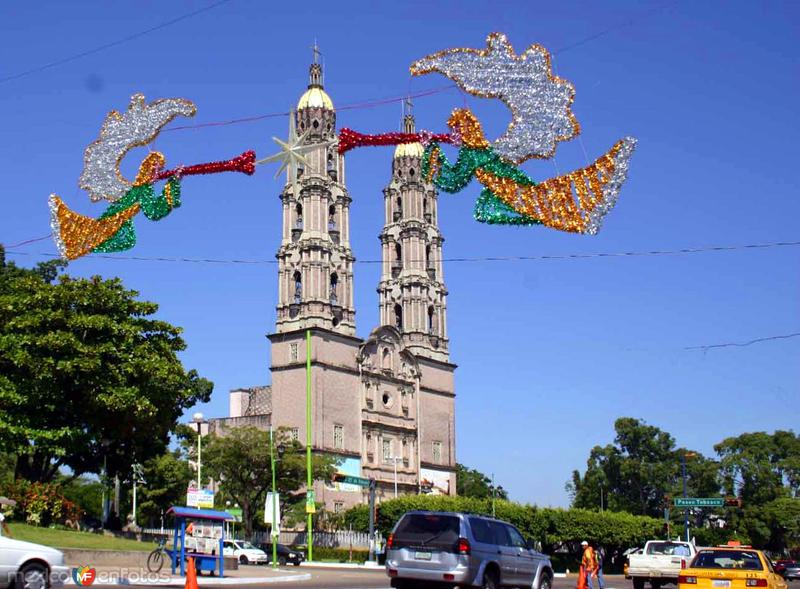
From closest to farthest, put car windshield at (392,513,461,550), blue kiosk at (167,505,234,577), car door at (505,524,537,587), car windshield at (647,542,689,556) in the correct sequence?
car windshield at (392,513,461,550) < car door at (505,524,537,587) < blue kiosk at (167,505,234,577) < car windshield at (647,542,689,556)

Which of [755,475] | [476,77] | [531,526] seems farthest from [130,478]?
[755,475]

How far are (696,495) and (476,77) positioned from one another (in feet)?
273

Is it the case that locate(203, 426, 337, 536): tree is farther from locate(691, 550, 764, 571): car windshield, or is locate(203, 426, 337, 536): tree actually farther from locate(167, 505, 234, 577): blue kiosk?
locate(691, 550, 764, 571): car windshield

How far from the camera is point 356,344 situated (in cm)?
7350

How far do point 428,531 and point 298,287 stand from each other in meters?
53.8

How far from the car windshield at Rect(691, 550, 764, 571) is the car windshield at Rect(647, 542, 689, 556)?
386 inches

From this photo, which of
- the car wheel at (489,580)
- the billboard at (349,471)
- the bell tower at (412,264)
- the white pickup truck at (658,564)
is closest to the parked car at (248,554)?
the billboard at (349,471)

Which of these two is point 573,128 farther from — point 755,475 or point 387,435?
point 755,475

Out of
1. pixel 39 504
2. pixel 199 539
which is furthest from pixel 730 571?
pixel 39 504

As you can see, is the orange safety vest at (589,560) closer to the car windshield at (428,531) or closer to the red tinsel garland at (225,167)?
the car windshield at (428,531)

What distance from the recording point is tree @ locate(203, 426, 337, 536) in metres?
58.4

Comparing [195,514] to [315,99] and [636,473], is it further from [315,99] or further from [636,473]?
[636,473]

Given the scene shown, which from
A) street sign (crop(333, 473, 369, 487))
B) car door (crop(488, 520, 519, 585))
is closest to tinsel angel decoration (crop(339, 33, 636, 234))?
car door (crop(488, 520, 519, 585))

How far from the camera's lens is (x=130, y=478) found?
44.8 m
